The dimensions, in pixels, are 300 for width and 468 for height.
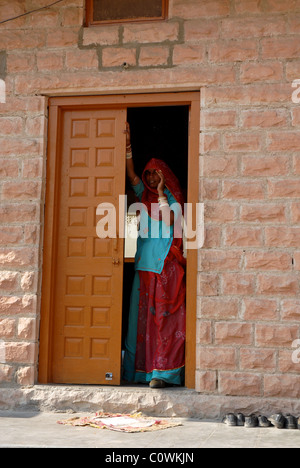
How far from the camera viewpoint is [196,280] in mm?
5375

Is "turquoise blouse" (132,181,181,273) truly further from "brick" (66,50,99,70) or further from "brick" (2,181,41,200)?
"brick" (66,50,99,70)

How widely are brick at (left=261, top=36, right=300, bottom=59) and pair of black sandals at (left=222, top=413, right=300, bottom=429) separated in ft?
9.62

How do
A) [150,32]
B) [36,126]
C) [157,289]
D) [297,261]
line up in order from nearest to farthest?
[297,261], [150,32], [36,126], [157,289]

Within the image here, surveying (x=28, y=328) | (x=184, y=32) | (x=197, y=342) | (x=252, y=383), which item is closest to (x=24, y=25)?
(x=184, y=32)

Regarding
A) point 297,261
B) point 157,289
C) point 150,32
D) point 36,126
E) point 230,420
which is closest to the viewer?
point 230,420

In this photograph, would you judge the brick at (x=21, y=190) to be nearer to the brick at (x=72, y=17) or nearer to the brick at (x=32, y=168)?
the brick at (x=32, y=168)

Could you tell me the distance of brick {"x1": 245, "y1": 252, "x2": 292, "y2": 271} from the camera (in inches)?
203

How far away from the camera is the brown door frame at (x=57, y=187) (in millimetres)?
5371

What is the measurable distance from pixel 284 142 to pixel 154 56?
53.6 inches

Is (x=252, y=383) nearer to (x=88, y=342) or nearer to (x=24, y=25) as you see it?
(x=88, y=342)

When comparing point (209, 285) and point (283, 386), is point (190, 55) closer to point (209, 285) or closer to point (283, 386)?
point (209, 285)

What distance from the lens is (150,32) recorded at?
558cm

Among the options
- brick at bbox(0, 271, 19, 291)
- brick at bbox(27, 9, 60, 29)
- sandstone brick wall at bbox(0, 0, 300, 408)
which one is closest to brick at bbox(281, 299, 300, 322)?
sandstone brick wall at bbox(0, 0, 300, 408)

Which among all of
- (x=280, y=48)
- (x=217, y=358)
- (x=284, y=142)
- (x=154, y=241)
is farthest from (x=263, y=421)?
(x=280, y=48)
